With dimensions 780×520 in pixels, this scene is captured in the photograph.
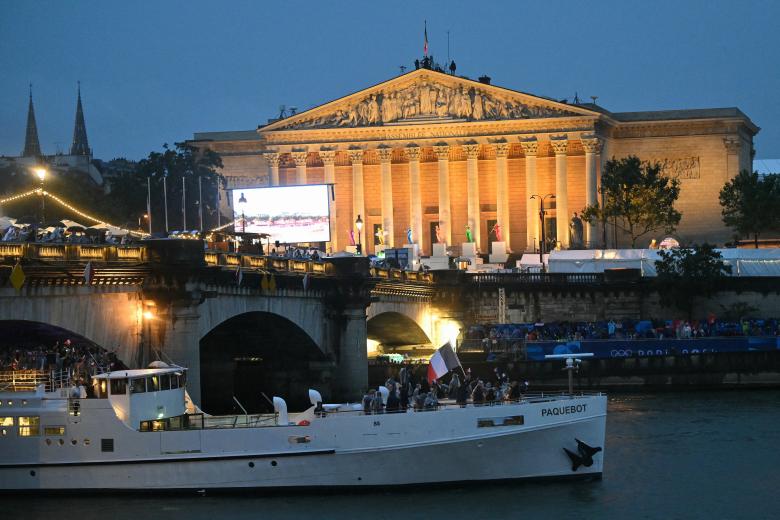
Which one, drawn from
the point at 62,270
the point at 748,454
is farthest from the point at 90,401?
the point at 748,454

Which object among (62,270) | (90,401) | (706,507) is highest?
(62,270)

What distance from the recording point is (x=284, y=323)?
235ft

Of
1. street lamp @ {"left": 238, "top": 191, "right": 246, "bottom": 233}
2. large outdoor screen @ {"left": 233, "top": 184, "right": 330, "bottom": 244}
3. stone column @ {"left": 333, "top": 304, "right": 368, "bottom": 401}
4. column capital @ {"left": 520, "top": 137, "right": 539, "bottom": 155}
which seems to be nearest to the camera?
stone column @ {"left": 333, "top": 304, "right": 368, "bottom": 401}

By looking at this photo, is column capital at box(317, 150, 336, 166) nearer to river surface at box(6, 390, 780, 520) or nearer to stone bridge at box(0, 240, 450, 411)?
stone bridge at box(0, 240, 450, 411)

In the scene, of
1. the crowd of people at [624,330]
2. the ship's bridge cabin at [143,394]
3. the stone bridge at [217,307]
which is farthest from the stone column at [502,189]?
the ship's bridge cabin at [143,394]

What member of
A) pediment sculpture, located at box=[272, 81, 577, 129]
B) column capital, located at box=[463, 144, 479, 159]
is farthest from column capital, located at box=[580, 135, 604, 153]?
column capital, located at box=[463, 144, 479, 159]

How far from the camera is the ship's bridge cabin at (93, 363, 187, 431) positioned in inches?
1973

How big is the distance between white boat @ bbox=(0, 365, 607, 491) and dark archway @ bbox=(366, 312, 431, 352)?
120 feet

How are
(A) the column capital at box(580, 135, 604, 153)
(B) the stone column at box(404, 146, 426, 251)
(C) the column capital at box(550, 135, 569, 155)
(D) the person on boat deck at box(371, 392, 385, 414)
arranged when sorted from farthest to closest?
(B) the stone column at box(404, 146, 426, 251), (C) the column capital at box(550, 135, 569, 155), (A) the column capital at box(580, 135, 604, 153), (D) the person on boat deck at box(371, 392, 385, 414)

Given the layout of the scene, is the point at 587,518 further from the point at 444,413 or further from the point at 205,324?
the point at 205,324

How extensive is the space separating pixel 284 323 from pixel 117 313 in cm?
1739

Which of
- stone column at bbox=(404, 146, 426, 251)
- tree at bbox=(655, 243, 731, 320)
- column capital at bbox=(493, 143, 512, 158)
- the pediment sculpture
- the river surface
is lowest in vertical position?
the river surface

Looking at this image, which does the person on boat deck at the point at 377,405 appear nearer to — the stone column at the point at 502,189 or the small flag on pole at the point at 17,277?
the small flag on pole at the point at 17,277

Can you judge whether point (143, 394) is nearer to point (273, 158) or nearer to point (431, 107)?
point (431, 107)
